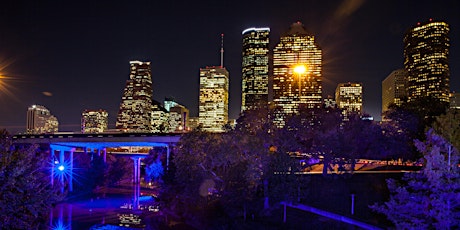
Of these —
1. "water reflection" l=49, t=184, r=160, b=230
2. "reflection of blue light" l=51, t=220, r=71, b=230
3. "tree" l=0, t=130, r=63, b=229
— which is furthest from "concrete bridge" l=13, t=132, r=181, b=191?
"tree" l=0, t=130, r=63, b=229

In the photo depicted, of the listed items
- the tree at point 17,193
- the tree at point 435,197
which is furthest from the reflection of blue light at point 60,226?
the tree at point 435,197

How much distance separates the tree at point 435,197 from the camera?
755 inches

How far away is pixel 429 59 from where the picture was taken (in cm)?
15325

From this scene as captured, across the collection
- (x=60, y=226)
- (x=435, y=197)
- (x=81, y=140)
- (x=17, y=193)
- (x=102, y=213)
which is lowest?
(x=102, y=213)

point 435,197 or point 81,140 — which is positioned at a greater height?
A: point 435,197

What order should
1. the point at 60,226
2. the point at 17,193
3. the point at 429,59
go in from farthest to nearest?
the point at 429,59
the point at 60,226
the point at 17,193

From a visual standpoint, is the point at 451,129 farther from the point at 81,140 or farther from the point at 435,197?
the point at 81,140

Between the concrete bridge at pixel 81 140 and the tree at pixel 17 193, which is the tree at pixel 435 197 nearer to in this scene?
the tree at pixel 17 193

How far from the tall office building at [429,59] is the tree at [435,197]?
456 ft

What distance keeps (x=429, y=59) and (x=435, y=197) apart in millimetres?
150540

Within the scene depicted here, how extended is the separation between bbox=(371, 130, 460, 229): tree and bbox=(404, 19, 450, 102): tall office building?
5468 inches

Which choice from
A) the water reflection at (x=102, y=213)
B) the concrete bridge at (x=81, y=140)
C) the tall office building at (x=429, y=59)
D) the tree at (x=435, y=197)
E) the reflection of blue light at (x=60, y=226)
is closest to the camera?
the tree at (x=435, y=197)

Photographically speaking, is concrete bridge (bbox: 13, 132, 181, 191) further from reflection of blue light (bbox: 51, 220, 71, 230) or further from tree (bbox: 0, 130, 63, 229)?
tree (bbox: 0, 130, 63, 229)

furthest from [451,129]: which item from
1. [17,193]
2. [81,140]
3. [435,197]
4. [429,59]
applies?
[429,59]
